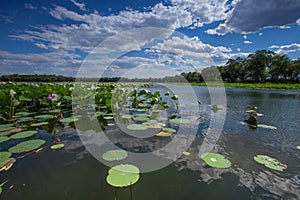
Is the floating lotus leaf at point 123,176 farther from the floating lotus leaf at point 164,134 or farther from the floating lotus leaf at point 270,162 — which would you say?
the floating lotus leaf at point 270,162

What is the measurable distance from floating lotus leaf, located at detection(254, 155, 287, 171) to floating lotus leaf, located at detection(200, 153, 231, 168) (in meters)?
0.38

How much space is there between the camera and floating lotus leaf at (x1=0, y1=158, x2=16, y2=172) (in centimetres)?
151

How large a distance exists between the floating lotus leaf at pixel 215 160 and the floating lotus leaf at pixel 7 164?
2.05 m

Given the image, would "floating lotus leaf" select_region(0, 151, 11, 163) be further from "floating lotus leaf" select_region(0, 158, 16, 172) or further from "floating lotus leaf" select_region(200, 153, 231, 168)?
"floating lotus leaf" select_region(200, 153, 231, 168)

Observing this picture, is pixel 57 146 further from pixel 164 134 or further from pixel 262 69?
pixel 262 69

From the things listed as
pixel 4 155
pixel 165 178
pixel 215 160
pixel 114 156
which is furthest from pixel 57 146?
pixel 215 160

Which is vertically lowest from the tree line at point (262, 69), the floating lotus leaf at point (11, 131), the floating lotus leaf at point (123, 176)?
the floating lotus leaf at point (123, 176)

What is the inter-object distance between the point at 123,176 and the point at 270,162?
1611 millimetres

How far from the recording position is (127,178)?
4.32ft

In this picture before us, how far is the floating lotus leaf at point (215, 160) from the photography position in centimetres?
163

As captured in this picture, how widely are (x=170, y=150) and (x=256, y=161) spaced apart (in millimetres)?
989

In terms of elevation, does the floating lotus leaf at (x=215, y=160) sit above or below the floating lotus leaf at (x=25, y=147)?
below

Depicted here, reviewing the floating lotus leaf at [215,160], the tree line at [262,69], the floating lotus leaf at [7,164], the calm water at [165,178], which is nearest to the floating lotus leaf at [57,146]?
the calm water at [165,178]

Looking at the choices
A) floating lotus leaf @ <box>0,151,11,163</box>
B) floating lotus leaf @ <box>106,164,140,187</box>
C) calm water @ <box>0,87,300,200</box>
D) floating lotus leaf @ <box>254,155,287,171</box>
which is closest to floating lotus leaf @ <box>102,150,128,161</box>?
calm water @ <box>0,87,300,200</box>
